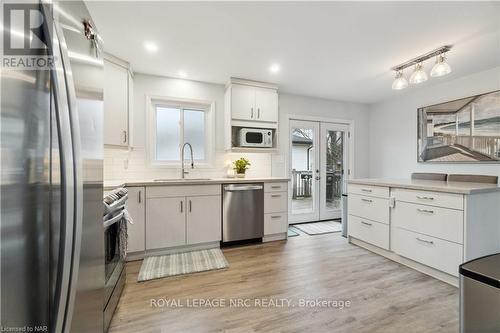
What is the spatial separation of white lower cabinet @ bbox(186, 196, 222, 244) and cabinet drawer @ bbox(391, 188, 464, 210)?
7.02 feet

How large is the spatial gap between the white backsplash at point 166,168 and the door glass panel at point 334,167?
1065 millimetres

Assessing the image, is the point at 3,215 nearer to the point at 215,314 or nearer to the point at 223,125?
the point at 215,314

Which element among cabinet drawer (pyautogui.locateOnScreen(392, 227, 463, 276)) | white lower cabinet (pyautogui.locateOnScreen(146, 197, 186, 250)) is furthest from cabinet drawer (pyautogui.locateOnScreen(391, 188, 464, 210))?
white lower cabinet (pyautogui.locateOnScreen(146, 197, 186, 250))

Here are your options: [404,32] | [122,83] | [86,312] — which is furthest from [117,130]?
[404,32]

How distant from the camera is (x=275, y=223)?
127 inches

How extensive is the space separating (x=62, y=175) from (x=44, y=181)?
38mm

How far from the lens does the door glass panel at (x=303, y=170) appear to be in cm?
414

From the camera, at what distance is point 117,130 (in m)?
2.57

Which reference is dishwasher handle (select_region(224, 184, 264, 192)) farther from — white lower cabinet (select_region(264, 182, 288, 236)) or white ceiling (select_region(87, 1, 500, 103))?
white ceiling (select_region(87, 1, 500, 103))

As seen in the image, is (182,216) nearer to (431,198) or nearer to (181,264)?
(181,264)

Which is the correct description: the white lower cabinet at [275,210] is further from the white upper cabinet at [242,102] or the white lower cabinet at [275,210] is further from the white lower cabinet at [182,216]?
the white upper cabinet at [242,102]

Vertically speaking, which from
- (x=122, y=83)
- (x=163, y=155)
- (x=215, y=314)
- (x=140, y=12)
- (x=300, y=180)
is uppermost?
(x=140, y=12)

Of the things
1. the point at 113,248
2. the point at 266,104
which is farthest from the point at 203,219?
the point at 266,104

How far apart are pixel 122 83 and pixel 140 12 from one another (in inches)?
42.2
